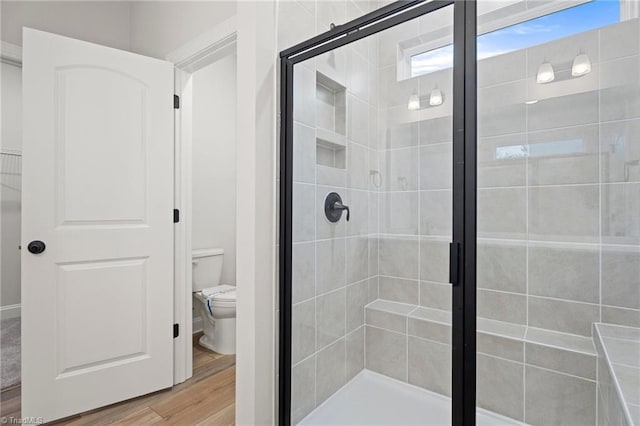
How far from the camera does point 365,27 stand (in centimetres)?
133

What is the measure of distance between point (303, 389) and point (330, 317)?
1.14 ft

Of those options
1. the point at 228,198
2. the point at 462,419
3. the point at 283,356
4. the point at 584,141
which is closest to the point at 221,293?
the point at 228,198

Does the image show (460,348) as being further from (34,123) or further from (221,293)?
(34,123)

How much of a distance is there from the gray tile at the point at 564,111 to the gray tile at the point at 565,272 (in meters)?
0.62

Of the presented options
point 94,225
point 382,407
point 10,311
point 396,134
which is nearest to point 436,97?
point 396,134

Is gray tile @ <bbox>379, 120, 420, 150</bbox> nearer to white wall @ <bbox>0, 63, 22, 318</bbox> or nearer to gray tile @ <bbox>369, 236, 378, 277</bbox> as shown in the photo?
gray tile @ <bbox>369, 236, 378, 277</bbox>

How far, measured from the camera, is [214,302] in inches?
96.7

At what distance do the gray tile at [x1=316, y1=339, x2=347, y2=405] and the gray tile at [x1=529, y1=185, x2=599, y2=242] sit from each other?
3.78 feet

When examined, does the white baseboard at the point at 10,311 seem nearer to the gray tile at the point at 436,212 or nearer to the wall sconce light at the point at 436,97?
the gray tile at the point at 436,212

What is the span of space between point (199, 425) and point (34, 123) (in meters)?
1.72

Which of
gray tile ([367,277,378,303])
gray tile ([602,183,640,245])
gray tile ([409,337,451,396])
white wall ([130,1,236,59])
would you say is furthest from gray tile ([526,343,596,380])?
white wall ([130,1,236,59])

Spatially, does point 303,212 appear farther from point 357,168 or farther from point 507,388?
point 507,388

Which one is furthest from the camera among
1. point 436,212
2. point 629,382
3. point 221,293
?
point 221,293

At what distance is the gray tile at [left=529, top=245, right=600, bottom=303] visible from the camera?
62.5 inches
